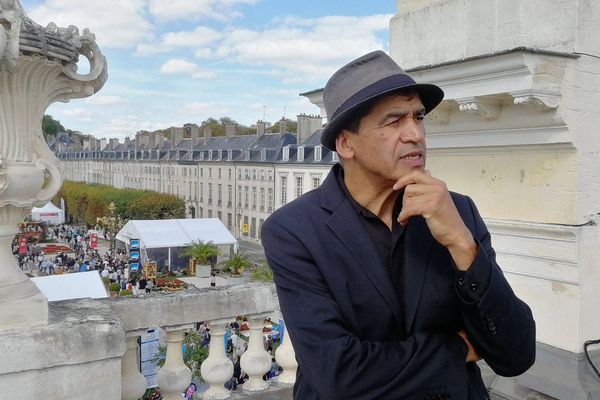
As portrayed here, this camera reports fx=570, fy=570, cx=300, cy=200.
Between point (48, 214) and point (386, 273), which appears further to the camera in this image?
point (48, 214)

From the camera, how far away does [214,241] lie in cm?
3095

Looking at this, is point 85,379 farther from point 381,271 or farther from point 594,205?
point 594,205

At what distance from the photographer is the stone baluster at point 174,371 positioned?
10.4ft

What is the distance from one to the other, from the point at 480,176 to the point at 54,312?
2.95 meters

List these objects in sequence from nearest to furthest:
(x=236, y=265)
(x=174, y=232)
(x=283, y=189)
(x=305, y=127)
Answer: (x=236, y=265), (x=174, y=232), (x=305, y=127), (x=283, y=189)

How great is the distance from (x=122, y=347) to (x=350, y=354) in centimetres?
139

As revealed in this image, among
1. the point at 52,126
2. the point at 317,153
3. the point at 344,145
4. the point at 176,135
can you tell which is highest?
the point at 52,126

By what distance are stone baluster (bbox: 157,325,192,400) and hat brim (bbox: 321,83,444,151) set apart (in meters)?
1.77

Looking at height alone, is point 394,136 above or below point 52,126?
below

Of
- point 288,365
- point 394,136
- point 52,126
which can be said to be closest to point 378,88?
point 394,136

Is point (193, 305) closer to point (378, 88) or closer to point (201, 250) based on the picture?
point (378, 88)

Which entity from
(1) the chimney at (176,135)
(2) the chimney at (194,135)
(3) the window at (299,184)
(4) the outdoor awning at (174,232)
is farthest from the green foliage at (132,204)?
(4) the outdoor awning at (174,232)

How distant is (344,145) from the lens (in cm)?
187

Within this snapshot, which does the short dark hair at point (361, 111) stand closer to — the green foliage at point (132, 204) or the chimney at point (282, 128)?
the chimney at point (282, 128)
